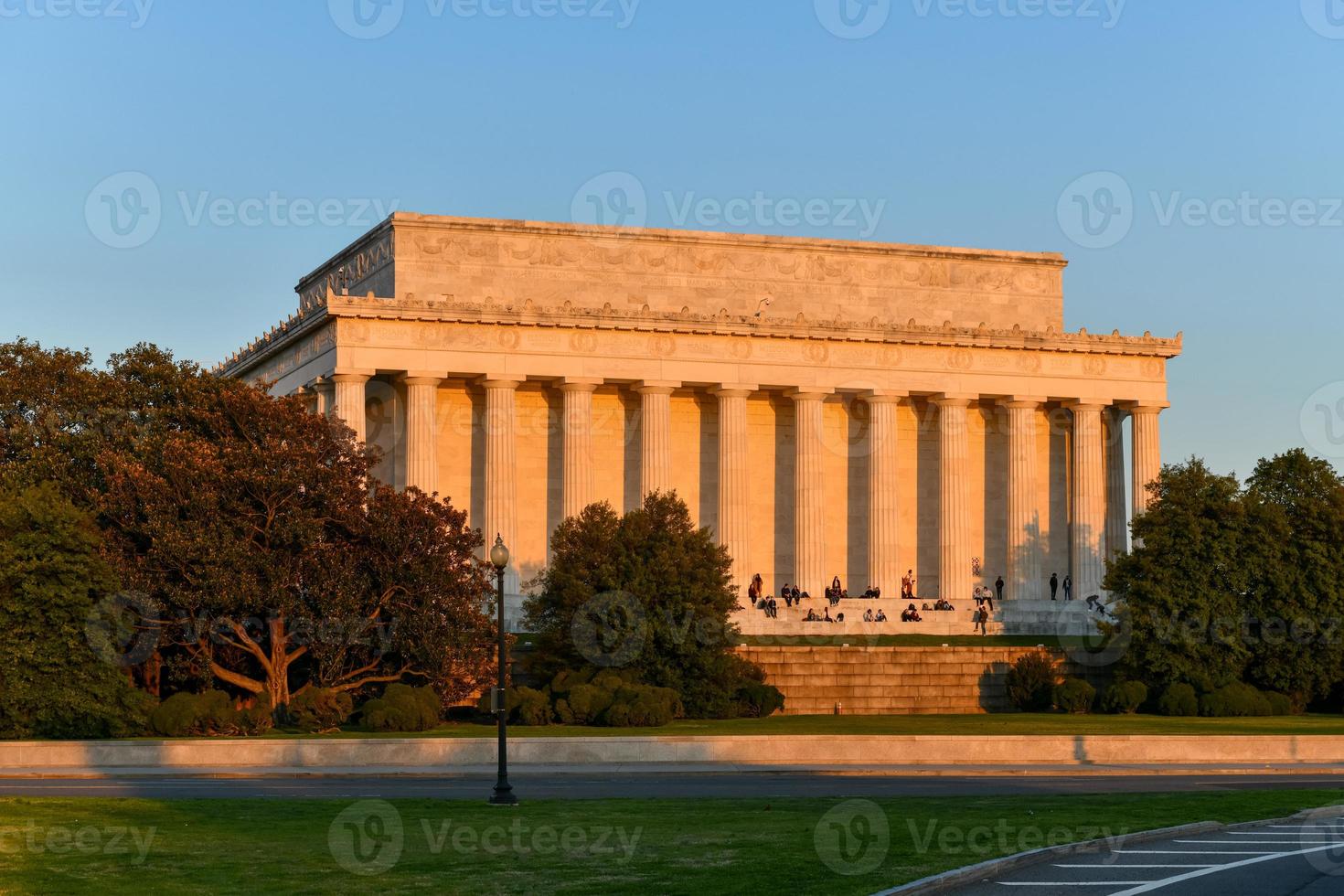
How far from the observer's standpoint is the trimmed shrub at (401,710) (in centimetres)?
5766

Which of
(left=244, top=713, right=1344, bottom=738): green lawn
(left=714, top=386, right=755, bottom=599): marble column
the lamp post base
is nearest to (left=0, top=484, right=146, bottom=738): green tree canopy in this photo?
(left=244, top=713, right=1344, bottom=738): green lawn

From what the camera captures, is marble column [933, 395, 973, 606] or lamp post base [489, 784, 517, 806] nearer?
lamp post base [489, 784, 517, 806]

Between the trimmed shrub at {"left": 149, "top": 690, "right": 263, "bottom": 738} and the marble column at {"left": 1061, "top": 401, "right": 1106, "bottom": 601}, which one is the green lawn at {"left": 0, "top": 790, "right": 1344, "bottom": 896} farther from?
the marble column at {"left": 1061, "top": 401, "right": 1106, "bottom": 601}

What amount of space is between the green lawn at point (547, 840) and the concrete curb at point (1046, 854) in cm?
52

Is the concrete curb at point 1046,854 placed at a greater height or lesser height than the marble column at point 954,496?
lesser

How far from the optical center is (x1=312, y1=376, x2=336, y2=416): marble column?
290 feet

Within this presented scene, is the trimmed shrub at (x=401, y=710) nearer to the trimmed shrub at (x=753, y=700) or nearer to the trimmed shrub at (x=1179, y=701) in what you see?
the trimmed shrub at (x=753, y=700)

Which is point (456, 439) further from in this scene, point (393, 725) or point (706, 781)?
point (706, 781)

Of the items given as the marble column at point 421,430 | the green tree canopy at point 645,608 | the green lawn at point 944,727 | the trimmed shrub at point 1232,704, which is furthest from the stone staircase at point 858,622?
the marble column at point 421,430

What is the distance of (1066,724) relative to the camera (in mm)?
61875

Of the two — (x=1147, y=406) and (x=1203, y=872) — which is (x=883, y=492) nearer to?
(x=1147, y=406)

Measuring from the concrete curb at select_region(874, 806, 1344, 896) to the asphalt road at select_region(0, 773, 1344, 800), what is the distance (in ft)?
23.7

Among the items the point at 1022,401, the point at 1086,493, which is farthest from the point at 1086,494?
the point at 1022,401

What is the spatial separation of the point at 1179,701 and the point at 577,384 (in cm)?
3441
